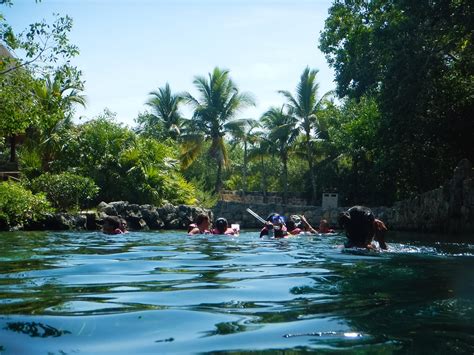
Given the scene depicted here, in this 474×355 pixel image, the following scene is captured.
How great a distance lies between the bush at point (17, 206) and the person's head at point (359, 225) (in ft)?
40.7

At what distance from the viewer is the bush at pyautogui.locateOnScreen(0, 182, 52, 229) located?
53.8ft

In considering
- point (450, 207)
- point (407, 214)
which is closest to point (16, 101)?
point (450, 207)

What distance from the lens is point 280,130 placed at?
35562 mm

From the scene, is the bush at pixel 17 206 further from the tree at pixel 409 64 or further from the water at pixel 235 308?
the water at pixel 235 308

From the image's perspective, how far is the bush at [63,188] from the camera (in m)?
19.8

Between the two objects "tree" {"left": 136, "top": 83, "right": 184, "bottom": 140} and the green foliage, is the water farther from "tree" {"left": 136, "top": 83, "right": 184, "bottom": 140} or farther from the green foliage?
"tree" {"left": 136, "top": 83, "right": 184, "bottom": 140}

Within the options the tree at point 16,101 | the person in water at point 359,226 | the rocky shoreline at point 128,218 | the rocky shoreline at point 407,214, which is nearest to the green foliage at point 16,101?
the tree at point 16,101

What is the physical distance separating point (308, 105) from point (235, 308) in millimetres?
33357

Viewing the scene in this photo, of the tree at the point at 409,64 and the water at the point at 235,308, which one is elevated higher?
the tree at the point at 409,64

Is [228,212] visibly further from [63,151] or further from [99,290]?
[99,290]

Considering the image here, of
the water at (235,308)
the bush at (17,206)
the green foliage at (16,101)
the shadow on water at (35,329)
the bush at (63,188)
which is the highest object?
the green foliage at (16,101)

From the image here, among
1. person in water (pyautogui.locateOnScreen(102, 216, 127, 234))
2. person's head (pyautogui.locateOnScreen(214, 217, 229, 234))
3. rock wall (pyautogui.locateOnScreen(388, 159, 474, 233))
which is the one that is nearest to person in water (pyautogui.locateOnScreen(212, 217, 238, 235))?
person's head (pyautogui.locateOnScreen(214, 217, 229, 234))

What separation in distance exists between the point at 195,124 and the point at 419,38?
2202 cm

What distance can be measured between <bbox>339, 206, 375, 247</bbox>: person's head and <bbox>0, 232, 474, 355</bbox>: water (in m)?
1.01
